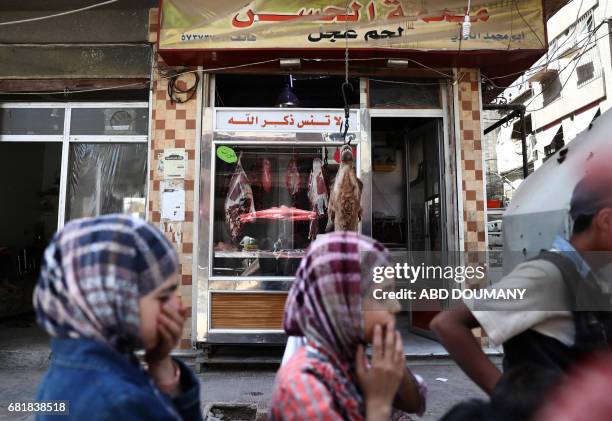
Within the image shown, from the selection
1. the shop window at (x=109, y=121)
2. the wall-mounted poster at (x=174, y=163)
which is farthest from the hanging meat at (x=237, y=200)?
the shop window at (x=109, y=121)

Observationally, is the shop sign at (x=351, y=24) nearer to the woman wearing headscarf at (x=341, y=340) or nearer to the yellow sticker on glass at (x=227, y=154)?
the yellow sticker on glass at (x=227, y=154)

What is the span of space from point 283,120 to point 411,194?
9.39 feet

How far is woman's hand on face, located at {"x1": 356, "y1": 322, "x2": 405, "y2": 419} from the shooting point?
113 centimetres

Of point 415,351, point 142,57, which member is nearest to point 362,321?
point 415,351

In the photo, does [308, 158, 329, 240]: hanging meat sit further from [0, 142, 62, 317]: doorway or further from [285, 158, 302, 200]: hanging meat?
[0, 142, 62, 317]: doorway

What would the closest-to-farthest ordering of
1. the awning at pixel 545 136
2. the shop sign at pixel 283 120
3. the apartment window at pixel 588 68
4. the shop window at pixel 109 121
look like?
the shop sign at pixel 283 120 → the shop window at pixel 109 121 → the apartment window at pixel 588 68 → the awning at pixel 545 136

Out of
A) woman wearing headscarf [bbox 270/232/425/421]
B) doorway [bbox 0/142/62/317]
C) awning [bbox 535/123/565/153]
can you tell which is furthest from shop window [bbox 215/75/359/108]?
awning [bbox 535/123/565/153]

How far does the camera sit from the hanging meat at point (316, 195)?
513 cm

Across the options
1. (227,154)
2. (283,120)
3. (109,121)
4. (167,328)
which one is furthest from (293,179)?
(167,328)

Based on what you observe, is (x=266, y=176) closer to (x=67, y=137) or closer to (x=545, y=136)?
(x=67, y=137)

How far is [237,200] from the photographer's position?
513cm

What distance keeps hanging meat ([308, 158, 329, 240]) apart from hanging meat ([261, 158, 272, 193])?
534 millimetres

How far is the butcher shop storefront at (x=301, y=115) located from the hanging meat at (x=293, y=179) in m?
0.02

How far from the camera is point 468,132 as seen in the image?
201 inches
